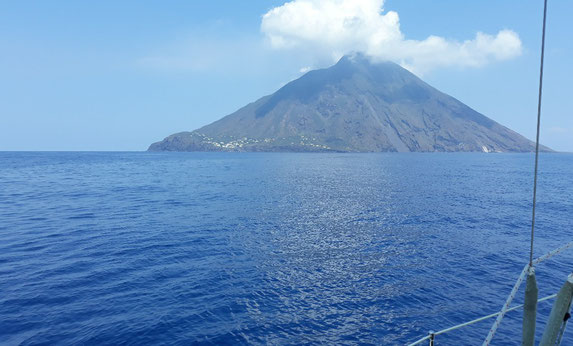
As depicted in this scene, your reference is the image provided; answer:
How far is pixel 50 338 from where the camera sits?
21078mm

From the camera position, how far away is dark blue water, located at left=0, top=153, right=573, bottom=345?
2300 cm

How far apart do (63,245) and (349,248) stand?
40.0m

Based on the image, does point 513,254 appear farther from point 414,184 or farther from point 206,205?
point 414,184

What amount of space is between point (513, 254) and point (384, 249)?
17.1 meters

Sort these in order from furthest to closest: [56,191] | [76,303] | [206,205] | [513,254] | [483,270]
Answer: [56,191]
[206,205]
[513,254]
[483,270]
[76,303]

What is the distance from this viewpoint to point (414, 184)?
342 feet

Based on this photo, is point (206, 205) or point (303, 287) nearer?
point (303, 287)

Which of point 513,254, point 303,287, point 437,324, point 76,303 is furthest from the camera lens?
point 513,254

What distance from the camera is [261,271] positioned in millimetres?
33625

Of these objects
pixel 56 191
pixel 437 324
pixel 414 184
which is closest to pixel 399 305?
pixel 437 324

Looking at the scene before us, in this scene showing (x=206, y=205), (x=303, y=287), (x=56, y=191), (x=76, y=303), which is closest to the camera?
(x=76, y=303)

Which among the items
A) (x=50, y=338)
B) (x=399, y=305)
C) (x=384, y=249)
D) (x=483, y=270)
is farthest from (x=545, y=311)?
(x=50, y=338)

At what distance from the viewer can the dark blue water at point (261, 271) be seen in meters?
23.0

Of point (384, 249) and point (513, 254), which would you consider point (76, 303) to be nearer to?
point (384, 249)
